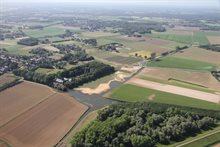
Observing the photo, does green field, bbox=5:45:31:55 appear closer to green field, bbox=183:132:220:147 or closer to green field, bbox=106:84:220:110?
green field, bbox=106:84:220:110

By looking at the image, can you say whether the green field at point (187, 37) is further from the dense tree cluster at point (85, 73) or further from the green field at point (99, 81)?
the green field at point (99, 81)

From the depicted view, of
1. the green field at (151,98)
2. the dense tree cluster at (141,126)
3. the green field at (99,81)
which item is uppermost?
the dense tree cluster at (141,126)

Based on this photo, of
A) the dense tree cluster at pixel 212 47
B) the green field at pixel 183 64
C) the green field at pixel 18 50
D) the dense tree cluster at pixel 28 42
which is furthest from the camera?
the dense tree cluster at pixel 28 42

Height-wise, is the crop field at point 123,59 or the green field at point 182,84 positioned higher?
the green field at point 182,84

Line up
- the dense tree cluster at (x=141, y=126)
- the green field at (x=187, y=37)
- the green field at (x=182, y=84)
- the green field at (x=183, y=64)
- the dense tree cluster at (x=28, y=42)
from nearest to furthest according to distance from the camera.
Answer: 1. the dense tree cluster at (x=141, y=126)
2. the green field at (x=182, y=84)
3. the green field at (x=183, y=64)
4. the dense tree cluster at (x=28, y=42)
5. the green field at (x=187, y=37)

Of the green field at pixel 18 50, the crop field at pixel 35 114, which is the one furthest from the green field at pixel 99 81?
the green field at pixel 18 50

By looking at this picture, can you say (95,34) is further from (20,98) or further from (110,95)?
(20,98)

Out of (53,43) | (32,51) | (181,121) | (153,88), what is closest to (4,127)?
(181,121)

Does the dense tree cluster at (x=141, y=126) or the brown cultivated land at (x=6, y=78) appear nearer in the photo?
the dense tree cluster at (x=141, y=126)
